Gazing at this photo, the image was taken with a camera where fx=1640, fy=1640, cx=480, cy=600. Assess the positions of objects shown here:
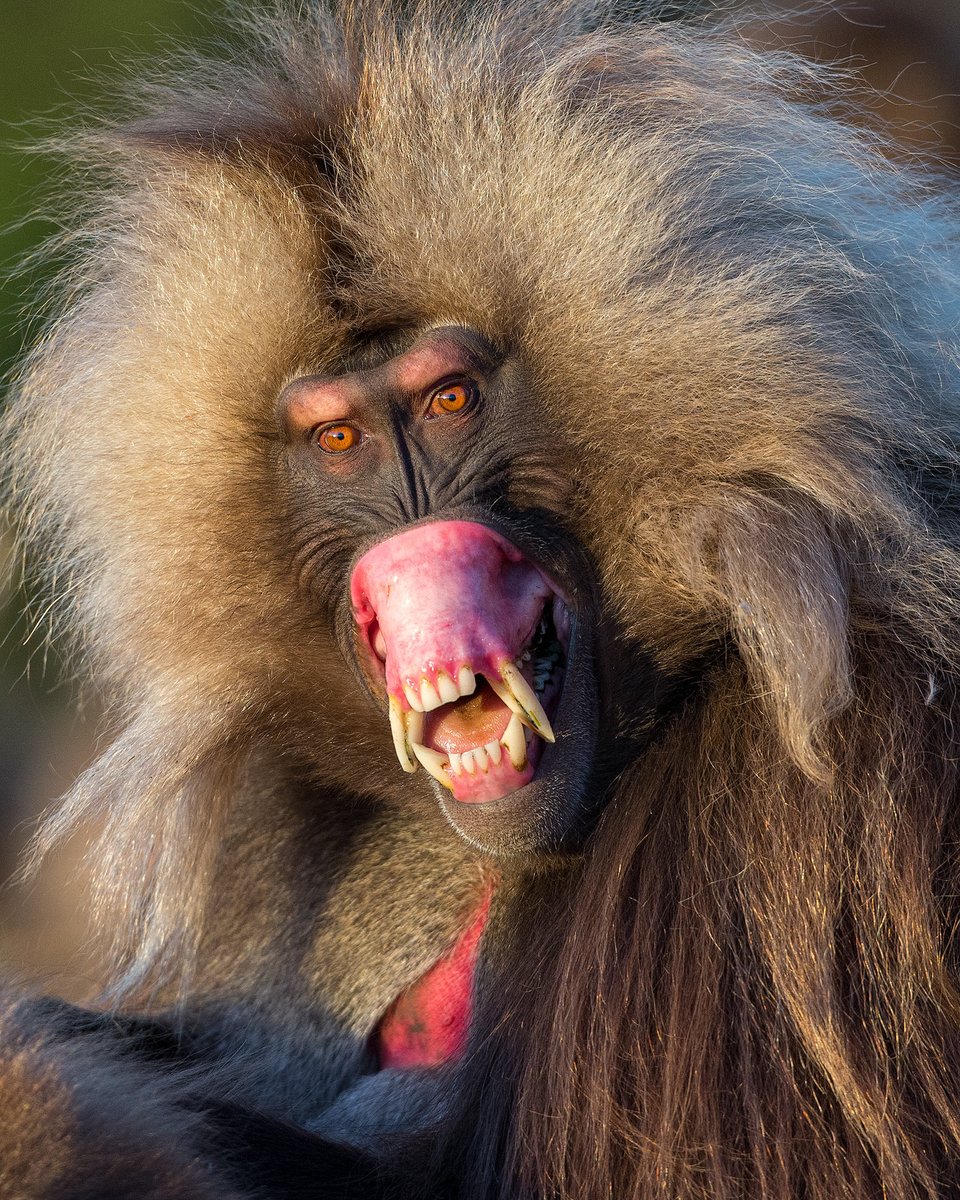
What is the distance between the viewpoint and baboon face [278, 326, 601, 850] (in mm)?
2409

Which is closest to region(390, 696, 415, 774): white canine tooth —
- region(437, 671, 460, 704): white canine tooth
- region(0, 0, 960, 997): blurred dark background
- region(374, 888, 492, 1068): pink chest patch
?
Answer: region(437, 671, 460, 704): white canine tooth

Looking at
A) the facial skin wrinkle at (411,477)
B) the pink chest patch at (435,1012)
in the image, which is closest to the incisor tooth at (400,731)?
the facial skin wrinkle at (411,477)

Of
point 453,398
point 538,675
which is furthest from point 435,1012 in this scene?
point 453,398

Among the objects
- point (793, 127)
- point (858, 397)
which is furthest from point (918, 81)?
point (858, 397)

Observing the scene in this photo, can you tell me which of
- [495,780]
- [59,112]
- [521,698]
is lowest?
[59,112]

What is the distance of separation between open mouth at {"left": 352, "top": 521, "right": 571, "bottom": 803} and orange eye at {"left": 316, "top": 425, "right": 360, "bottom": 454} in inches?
9.8

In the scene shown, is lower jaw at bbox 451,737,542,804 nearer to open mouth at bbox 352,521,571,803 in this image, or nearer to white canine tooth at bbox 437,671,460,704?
open mouth at bbox 352,521,571,803

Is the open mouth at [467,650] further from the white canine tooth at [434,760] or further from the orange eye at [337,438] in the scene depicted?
the orange eye at [337,438]

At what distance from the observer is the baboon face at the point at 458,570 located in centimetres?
241

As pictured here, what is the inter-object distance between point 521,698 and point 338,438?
23.8 inches

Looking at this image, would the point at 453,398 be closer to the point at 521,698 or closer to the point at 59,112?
the point at 521,698

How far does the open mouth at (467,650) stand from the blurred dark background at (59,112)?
1.64m

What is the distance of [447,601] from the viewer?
2.39 m

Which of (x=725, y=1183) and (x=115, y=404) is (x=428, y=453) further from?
(x=725, y=1183)
